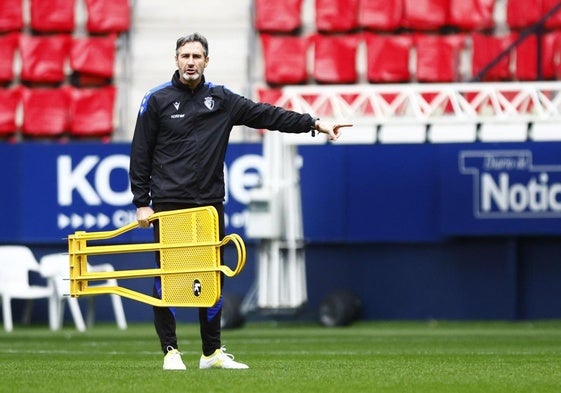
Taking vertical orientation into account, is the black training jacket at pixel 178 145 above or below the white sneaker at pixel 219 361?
above

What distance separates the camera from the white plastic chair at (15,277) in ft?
65.8

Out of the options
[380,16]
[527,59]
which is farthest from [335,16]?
[527,59]

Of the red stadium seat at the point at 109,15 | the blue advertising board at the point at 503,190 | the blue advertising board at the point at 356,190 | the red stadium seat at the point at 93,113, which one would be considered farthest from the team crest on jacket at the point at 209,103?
the red stadium seat at the point at 109,15

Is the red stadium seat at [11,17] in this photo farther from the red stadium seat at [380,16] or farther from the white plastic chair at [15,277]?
the red stadium seat at [380,16]

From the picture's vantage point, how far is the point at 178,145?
10188 mm

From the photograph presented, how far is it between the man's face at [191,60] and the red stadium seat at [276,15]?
13143 mm

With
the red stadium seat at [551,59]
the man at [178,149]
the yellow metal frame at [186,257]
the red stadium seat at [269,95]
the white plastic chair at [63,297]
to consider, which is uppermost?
the red stadium seat at [551,59]

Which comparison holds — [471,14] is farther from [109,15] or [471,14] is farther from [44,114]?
[44,114]

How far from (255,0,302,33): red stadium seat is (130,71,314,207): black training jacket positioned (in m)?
13.0

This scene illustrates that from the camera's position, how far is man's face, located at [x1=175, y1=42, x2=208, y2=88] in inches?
393

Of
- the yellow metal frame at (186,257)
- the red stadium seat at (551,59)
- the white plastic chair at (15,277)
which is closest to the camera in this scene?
the yellow metal frame at (186,257)

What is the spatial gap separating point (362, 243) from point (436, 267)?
1.01 meters

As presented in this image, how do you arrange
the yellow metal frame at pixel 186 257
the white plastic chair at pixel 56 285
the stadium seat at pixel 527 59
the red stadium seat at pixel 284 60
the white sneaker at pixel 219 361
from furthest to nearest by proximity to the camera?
the red stadium seat at pixel 284 60, the stadium seat at pixel 527 59, the white plastic chair at pixel 56 285, the white sneaker at pixel 219 361, the yellow metal frame at pixel 186 257

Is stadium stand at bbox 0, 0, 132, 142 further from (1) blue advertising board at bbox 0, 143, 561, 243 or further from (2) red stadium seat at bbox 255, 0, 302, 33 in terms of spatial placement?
(2) red stadium seat at bbox 255, 0, 302, 33
